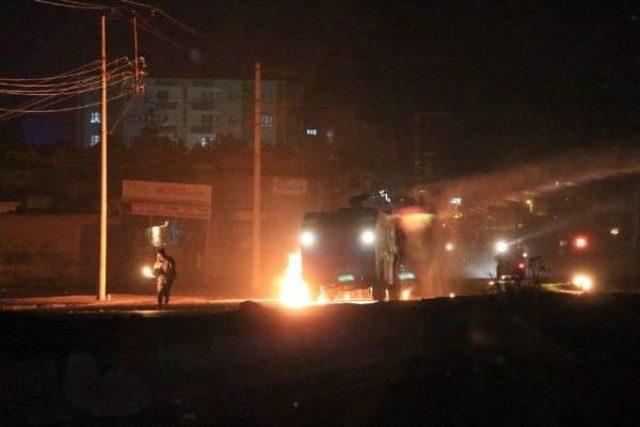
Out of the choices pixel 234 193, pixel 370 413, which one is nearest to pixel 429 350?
pixel 370 413

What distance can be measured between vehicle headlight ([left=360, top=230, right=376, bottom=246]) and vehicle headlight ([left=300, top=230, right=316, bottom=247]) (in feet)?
6.69

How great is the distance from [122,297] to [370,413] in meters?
28.6

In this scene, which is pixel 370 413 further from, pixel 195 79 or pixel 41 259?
pixel 195 79

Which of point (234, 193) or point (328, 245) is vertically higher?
point (234, 193)

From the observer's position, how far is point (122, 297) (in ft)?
123

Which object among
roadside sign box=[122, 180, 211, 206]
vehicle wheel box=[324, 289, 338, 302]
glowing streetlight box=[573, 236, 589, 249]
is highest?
roadside sign box=[122, 180, 211, 206]

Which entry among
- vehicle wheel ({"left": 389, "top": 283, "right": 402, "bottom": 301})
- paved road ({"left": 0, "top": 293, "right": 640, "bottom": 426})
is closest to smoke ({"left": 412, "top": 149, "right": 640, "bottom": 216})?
vehicle wheel ({"left": 389, "top": 283, "right": 402, "bottom": 301})

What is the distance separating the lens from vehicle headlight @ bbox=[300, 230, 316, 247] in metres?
34.3

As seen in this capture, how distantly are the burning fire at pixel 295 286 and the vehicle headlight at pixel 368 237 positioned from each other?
9.71ft

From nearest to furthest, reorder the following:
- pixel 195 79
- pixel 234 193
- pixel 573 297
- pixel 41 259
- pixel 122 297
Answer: pixel 573 297 < pixel 122 297 < pixel 41 259 < pixel 234 193 < pixel 195 79

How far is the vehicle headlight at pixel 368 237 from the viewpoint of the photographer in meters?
33.3

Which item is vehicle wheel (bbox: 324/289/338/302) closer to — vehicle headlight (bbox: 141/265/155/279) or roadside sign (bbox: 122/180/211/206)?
vehicle headlight (bbox: 141/265/155/279)

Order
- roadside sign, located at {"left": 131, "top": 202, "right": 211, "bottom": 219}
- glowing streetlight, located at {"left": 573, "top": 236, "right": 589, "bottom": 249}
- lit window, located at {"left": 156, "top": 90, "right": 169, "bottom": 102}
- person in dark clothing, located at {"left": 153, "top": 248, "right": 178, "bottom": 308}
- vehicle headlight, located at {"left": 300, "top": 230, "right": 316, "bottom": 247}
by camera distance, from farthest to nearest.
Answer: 1. lit window, located at {"left": 156, "top": 90, "right": 169, "bottom": 102}
2. glowing streetlight, located at {"left": 573, "top": 236, "right": 589, "bottom": 249}
3. roadside sign, located at {"left": 131, "top": 202, "right": 211, "bottom": 219}
4. vehicle headlight, located at {"left": 300, "top": 230, "right": 316, "bottom": 247}
5. person in dark clothing, located at {"left": 153, "top": 248, "right": 178, "bottom": 308}

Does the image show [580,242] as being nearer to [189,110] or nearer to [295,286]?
[295,286]
